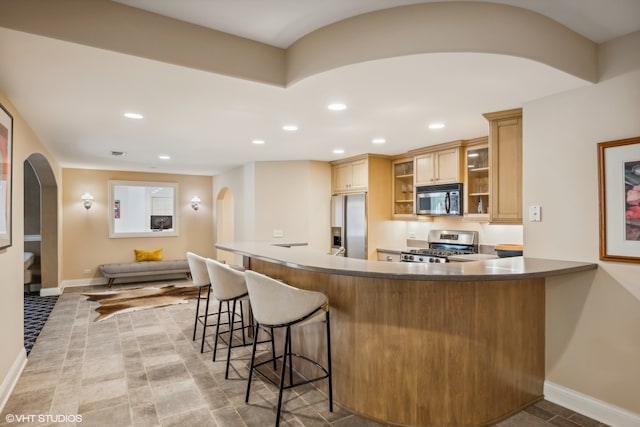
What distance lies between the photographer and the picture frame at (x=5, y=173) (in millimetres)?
2594

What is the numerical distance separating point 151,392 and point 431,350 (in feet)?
7.11

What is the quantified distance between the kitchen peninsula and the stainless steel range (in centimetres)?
221

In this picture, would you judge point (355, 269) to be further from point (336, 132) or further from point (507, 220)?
point (336, 132)

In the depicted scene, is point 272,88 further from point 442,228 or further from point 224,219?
point 224,219

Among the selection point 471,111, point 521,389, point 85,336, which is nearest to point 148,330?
point 85,336

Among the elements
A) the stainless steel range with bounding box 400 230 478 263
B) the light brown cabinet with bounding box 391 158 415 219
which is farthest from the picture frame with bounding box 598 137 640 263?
the light brown cabinet with bounding box 391 158 415 219

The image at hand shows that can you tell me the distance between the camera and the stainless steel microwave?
4676 millimetres

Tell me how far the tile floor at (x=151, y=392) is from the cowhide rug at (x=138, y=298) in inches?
47.2

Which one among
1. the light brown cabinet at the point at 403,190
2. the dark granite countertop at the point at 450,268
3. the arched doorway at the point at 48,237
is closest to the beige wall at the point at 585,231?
the dark granite countertop at the point at 450,268

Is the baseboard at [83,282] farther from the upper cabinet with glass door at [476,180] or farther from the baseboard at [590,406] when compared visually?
the baseboard at [590,406]

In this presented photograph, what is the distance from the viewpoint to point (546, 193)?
112 inches

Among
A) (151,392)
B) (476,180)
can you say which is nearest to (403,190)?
(476,180)

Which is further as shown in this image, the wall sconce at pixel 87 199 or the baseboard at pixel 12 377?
the wall sconce at pixel 87 199

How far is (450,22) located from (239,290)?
2513mm
